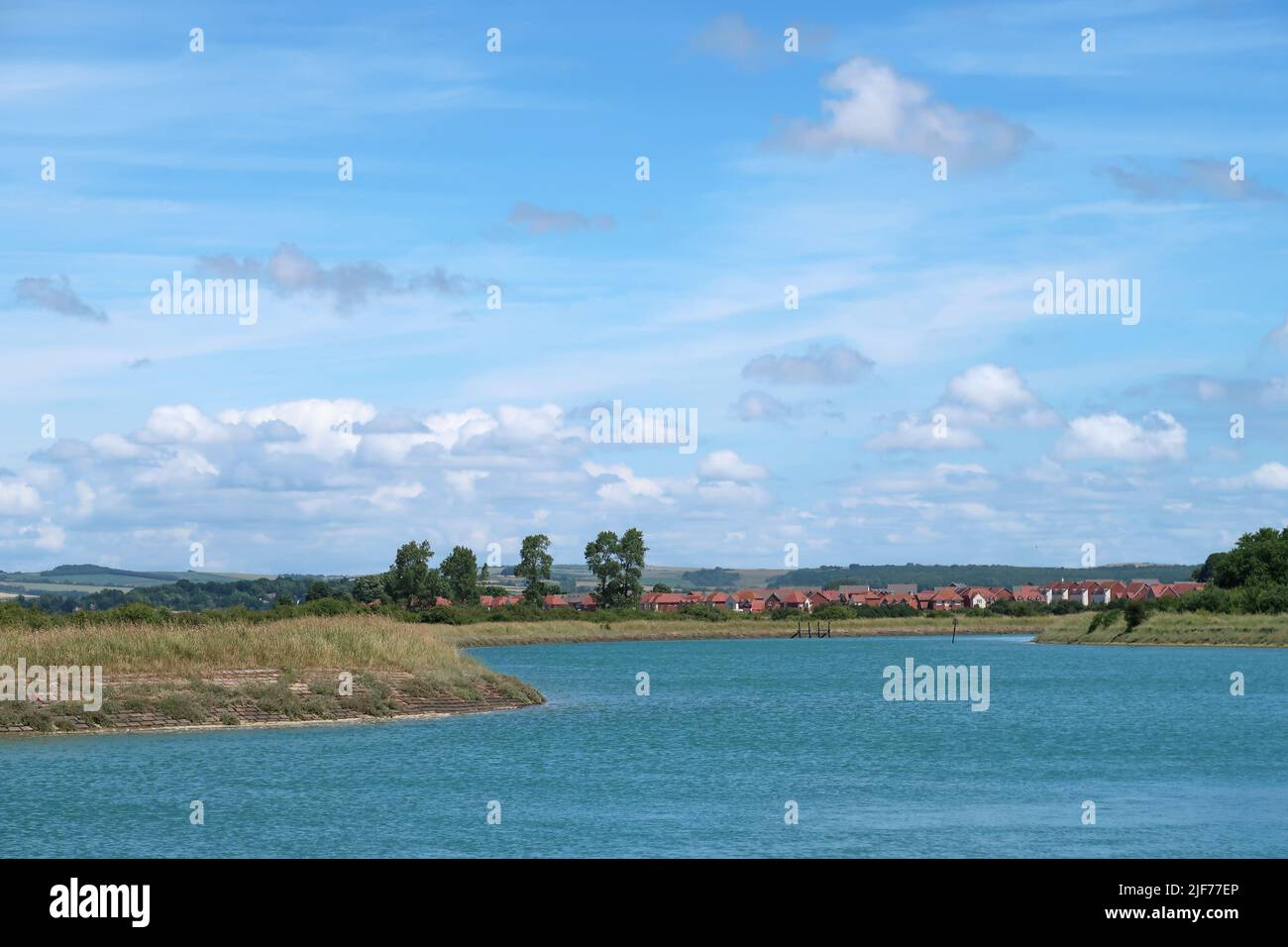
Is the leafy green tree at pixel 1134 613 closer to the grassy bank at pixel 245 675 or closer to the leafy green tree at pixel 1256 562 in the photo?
the leafy green tree at pixel 1256 562

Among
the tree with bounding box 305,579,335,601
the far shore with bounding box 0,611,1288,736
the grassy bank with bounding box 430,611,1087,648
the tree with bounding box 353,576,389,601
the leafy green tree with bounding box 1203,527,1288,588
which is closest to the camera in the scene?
the far shore with bounding box 0,611,1288,736

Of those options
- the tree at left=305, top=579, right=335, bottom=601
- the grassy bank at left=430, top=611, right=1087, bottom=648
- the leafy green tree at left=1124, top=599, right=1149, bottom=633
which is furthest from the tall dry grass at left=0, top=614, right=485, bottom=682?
the tree at left=305, top=579, right=335, bottom=601

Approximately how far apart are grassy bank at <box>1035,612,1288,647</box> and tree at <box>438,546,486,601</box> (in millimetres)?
66087

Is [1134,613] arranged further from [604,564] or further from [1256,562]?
[604,564]

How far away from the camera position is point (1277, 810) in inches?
1149

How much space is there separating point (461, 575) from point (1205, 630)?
3044 inches

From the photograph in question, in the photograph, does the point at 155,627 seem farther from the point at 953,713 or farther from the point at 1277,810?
the point at 1277,810

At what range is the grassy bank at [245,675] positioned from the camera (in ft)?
139

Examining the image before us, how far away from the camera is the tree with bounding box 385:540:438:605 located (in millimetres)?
146500

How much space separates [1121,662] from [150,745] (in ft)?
234

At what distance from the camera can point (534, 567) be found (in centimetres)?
16362

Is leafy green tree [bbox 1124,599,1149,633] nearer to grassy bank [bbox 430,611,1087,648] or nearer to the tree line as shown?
grassy bank [bbox 430,611,1087,648]

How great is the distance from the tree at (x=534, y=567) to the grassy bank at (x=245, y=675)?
111 m
